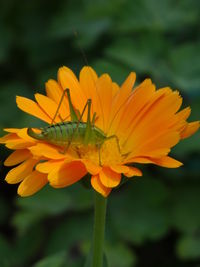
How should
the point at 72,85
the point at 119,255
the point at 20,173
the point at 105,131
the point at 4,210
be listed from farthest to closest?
the point at 4,210 < the point at 119,255 < the point at 105,131 < the point at 72,85 < the point at 20,173

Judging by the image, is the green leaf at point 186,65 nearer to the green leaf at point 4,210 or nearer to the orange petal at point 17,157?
the green leaf at point 4,210

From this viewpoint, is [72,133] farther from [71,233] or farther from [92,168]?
[71,233]

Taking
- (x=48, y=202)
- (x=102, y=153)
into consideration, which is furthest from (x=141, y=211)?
(x=102, y=153)

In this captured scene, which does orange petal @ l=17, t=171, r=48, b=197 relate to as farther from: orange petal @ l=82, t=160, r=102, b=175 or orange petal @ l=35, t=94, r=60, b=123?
orange petal @ l=35, t=94, r=60, b=123

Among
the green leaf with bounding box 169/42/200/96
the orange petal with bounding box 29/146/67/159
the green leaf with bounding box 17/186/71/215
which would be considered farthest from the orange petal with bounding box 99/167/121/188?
the green leaf with bounding box 169/42/200/96

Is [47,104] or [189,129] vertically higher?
[47,104]

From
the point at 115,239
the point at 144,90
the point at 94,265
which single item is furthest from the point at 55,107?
the point at 115,239

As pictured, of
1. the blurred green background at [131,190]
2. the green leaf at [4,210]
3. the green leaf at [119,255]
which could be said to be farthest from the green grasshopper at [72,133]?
the green leaf at [4,210]
